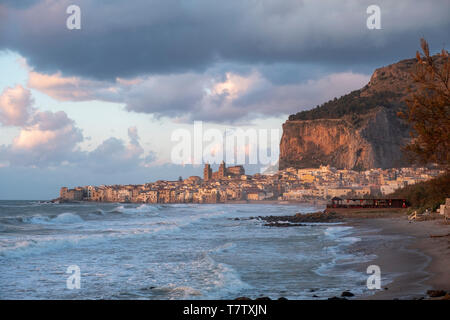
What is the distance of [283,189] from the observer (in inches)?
4906

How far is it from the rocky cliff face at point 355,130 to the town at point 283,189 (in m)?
6.24

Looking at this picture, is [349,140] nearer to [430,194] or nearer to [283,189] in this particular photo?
[283,189]

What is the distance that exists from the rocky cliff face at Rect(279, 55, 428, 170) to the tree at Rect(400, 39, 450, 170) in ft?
325

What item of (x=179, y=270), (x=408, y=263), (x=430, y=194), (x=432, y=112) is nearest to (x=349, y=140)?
(x=430, y=194)

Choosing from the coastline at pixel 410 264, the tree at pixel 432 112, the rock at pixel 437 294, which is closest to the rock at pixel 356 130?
the coastline at pixel 410 264

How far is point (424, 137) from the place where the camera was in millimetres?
12133

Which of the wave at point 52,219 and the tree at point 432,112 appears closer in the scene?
the tree at point 432,112

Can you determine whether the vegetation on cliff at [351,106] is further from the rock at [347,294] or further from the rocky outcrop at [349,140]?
the rock at [347,294]

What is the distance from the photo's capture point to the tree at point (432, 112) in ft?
38.9

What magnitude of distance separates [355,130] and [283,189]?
24176 millimetres

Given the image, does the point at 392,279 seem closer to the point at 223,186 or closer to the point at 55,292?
the point at 55,292

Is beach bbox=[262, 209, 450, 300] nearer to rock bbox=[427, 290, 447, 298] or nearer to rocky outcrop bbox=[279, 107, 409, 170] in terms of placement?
rock bbox=[427, 290, 447, 298]

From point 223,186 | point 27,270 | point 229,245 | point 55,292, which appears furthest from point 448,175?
point 223,186
